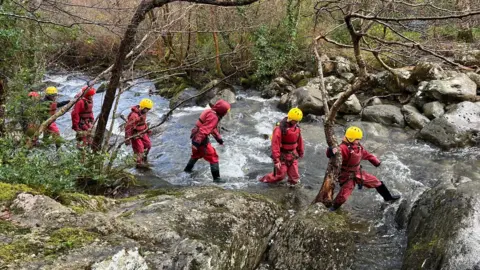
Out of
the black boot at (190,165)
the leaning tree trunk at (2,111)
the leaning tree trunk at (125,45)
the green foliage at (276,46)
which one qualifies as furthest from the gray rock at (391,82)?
the leaning tree trunk at (2,111)

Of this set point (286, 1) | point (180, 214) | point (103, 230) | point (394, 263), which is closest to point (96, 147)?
point (180, 214)

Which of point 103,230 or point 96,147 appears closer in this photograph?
point 103,230

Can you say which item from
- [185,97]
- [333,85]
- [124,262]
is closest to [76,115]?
[185,97]

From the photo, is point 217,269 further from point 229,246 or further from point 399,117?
point 399,117

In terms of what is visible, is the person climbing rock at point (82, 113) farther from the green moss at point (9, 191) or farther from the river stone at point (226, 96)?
the river stone at point (226, 96)

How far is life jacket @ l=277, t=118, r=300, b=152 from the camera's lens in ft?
24.4

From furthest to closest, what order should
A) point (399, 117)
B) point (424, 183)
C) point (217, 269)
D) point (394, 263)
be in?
point (399, 117), point (424, 183), point (394, 263), point (217, 269)

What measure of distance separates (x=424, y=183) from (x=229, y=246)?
20.5 ft

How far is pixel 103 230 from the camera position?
308 cm

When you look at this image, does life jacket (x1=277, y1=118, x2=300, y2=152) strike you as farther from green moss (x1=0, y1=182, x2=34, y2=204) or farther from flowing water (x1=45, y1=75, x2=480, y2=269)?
green moss (x1=0, y1=182, x2=34, y2=204)

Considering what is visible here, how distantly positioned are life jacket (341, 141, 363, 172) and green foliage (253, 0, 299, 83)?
33.7 ft

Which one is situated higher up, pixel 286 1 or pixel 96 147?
pixel 286 1

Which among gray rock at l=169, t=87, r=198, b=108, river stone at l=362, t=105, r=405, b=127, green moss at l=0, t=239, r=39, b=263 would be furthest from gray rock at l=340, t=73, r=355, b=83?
green moss at l=0, t=239, r=39, b=263

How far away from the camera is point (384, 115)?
1203cm
